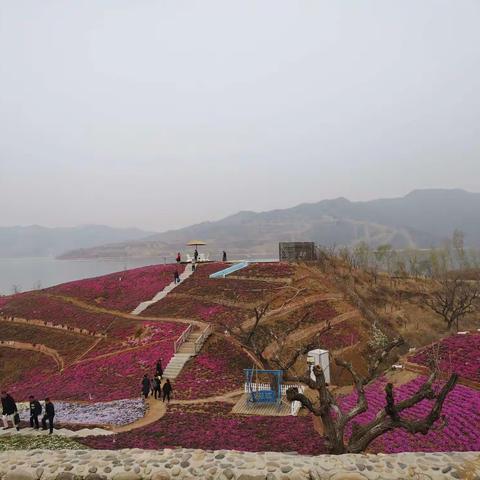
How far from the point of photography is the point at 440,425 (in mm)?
20656

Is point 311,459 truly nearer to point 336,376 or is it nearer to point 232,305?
point 336,376

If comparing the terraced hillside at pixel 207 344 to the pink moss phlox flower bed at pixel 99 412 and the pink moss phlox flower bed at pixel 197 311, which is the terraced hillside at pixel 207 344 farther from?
the pink moss phlox flower bed at pixel 99 412

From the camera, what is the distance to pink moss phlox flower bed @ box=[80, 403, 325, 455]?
62.4 feet

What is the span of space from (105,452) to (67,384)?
70.9 feet

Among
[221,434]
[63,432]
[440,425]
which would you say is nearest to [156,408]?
[63,432]

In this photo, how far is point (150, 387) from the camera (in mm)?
29109

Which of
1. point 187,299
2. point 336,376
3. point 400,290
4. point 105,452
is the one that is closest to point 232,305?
point 187,299

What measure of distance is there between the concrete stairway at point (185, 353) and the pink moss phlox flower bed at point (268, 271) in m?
16.0

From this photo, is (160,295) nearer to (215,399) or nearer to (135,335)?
(135,335)

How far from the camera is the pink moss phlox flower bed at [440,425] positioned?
61.3 feet

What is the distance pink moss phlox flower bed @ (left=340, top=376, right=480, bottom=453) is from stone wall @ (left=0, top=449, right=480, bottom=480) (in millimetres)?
3448

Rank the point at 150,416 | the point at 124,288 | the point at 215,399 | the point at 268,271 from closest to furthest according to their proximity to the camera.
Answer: the point at 150,416
the point at 215,399
the point at 268,271
the point at 124,288

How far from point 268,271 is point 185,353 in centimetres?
2124

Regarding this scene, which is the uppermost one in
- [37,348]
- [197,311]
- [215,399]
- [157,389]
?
[197,311]
